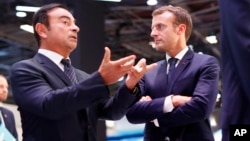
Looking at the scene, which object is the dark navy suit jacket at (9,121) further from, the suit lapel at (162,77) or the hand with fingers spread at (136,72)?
the hand with fingers spread at (136,72)

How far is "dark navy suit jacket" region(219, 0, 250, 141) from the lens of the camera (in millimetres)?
1502

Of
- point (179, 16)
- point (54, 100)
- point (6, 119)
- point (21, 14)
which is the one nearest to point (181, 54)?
point (179, 16)

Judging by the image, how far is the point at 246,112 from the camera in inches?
60.8

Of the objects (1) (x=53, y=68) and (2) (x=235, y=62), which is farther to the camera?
(1) (x=53, y=68)

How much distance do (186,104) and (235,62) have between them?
1186 millimetres

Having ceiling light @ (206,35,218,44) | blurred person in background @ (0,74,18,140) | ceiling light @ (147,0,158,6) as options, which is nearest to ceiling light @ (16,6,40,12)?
ceiling light @ (147,0,158,6)

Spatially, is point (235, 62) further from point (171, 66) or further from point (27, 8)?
point (27, 8)

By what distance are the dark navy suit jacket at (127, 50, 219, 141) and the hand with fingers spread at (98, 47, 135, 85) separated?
1.97 ft

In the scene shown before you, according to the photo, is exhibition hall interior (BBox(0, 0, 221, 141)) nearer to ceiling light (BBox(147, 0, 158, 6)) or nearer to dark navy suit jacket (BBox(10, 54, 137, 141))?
ceiling light (BBox(147, 0, 158, 6))

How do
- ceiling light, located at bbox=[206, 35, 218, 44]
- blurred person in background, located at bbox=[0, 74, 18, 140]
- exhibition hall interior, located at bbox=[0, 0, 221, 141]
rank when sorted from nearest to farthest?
blurred person in background, located at bbox=[0, 74, 18, 140], exhibition hall interior, located at bbox=[0, 0, 221, 141], ceiling light, located at bbox=[206, 35, 218, 44]

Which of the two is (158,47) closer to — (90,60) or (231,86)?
(231,86)

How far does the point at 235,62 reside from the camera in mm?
1546

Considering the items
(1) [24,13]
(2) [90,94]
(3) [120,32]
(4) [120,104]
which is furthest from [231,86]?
(3) [120,32]

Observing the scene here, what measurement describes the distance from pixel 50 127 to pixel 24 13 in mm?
7663
